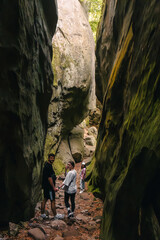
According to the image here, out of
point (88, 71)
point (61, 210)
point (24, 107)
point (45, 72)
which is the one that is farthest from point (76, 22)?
point (61, 210)

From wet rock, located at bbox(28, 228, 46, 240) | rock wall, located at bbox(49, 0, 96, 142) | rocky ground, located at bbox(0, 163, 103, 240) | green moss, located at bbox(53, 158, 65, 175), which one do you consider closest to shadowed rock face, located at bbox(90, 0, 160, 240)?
rocky ground, located at bbox(0, 163, 103, 240)

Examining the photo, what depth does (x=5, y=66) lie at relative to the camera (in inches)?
166

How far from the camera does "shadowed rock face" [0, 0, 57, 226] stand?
4168 mm

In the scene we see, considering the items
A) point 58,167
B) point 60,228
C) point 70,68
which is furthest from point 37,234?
point 70,68

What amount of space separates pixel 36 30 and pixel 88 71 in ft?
40.3

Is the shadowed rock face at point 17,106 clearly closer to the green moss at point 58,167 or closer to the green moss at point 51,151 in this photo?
the green moss at point 51,151

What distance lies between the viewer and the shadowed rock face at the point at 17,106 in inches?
164

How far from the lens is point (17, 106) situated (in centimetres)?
477

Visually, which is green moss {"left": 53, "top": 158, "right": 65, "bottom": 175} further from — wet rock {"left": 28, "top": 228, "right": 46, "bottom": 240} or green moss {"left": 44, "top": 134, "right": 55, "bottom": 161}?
wet rock {"left": 28, "top": 228, "right": 46, "bottom": 240}

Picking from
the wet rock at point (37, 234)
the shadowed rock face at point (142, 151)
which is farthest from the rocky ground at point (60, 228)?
the shadowed rock face at point (142, 151)

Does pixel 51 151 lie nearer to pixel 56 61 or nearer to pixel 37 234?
pixel 56 61

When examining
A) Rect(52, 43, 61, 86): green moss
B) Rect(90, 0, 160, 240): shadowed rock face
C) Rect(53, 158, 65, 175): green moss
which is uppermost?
Rect(52, 43, 61, 86): green moss

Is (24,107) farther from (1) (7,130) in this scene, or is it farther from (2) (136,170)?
(2) (136,170)

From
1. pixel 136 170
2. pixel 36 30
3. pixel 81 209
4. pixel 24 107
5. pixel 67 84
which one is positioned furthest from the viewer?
pixel 67 84
